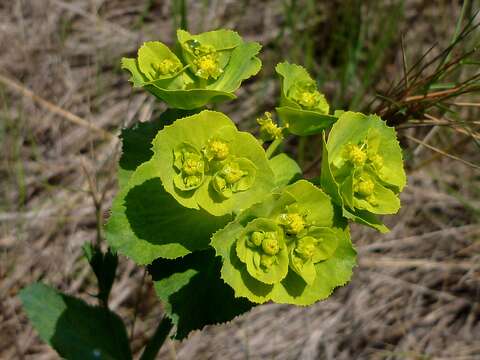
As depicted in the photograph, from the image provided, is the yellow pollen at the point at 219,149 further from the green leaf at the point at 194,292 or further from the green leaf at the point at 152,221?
the green leaf at the point at 194,292

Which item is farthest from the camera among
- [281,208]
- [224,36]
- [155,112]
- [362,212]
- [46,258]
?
[155,112]

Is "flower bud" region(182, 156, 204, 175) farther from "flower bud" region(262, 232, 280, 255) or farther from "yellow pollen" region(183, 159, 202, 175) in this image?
"flower bud" region(262, 232, 280, 255)

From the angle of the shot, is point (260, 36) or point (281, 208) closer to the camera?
point (281, 208)

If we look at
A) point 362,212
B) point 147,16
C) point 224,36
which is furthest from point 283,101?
point 147,16

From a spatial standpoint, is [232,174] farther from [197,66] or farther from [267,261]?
[197,66]

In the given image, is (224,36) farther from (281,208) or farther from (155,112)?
(155,112)

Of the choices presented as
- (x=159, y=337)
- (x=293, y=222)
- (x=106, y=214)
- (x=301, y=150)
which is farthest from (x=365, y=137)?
(x=106, y=214)

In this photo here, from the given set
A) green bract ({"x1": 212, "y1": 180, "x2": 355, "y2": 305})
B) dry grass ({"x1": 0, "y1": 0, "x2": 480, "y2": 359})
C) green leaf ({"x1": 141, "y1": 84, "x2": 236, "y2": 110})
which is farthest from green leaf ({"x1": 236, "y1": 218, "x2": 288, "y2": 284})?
dry grass ({"x1": 0, "y1": 0, "x2": 480, "y2": 359})

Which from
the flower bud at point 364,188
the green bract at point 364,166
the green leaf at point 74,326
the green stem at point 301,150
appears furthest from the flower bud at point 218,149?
the green stem at point 301,150
